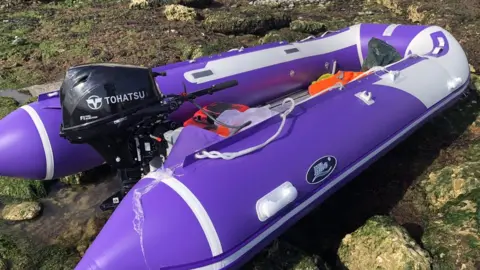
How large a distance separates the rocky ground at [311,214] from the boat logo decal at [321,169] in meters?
0.42

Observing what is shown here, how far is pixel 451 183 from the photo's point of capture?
3.50 meters

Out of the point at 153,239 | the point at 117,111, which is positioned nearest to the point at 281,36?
the point at 117,111

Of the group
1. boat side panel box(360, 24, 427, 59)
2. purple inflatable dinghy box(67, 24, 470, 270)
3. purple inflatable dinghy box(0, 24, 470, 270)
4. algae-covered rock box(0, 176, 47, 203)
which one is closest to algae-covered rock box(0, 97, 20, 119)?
algae-covered rock box(0, 176, 47, 203)

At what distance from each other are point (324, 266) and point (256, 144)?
2.76 feet

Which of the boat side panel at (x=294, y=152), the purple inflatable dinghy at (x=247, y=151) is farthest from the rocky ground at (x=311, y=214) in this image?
the boat side panel at (x=294, y=152)

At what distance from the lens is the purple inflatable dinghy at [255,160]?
92.0 inches

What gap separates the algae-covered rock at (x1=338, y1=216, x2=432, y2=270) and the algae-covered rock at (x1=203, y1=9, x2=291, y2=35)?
→ 4.43 meters

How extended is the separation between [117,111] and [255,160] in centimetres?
83

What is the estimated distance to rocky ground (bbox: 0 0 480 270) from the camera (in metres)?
2.88

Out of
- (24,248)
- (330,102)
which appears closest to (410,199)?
(330,102)

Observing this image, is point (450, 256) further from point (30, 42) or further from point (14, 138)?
point (30, 42)

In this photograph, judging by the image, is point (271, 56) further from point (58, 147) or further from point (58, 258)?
point (58, 258)

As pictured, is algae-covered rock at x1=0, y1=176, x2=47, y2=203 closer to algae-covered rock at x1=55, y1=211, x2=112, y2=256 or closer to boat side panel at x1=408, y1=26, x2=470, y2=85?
algae-covered rock at x1=55, y1=211, x2=112, y2=256

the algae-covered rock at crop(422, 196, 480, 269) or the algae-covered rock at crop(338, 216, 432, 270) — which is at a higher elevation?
the algae-covered rock at crop(338, 216, 432, 270)
